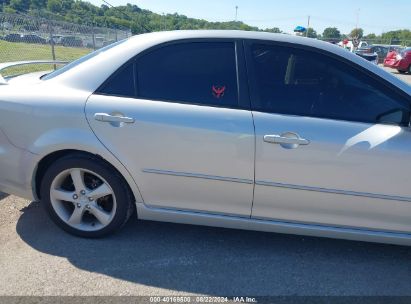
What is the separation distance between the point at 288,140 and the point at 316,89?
0.43m

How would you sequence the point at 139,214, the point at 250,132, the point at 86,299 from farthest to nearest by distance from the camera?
the point at 139,214 → the point at 250,132 → the point at 86,299

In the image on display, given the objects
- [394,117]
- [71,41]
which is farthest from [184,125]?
[71,41]

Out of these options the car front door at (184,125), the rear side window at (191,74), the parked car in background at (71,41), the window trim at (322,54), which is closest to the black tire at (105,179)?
the car front door at (184,125)

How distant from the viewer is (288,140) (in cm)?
250

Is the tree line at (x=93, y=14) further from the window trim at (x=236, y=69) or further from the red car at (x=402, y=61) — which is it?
the window trim at (x=236, y=69)

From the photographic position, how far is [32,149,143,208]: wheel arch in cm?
279

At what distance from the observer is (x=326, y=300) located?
7.96ft

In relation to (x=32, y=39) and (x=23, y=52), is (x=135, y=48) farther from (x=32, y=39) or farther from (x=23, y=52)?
(x=23, y=52)

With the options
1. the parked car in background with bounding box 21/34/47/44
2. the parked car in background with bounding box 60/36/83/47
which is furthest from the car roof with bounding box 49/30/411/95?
the parked car in background with bounding box 60/36/83/47

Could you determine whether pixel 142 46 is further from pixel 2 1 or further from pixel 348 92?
pixel 2 1

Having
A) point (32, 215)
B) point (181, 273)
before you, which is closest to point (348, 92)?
point (181, 273)

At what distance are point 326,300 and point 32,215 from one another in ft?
8.07

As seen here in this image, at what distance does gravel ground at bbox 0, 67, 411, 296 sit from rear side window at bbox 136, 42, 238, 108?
1120 mm

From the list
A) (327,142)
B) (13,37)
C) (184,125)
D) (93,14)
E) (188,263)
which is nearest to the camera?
(327,142)
